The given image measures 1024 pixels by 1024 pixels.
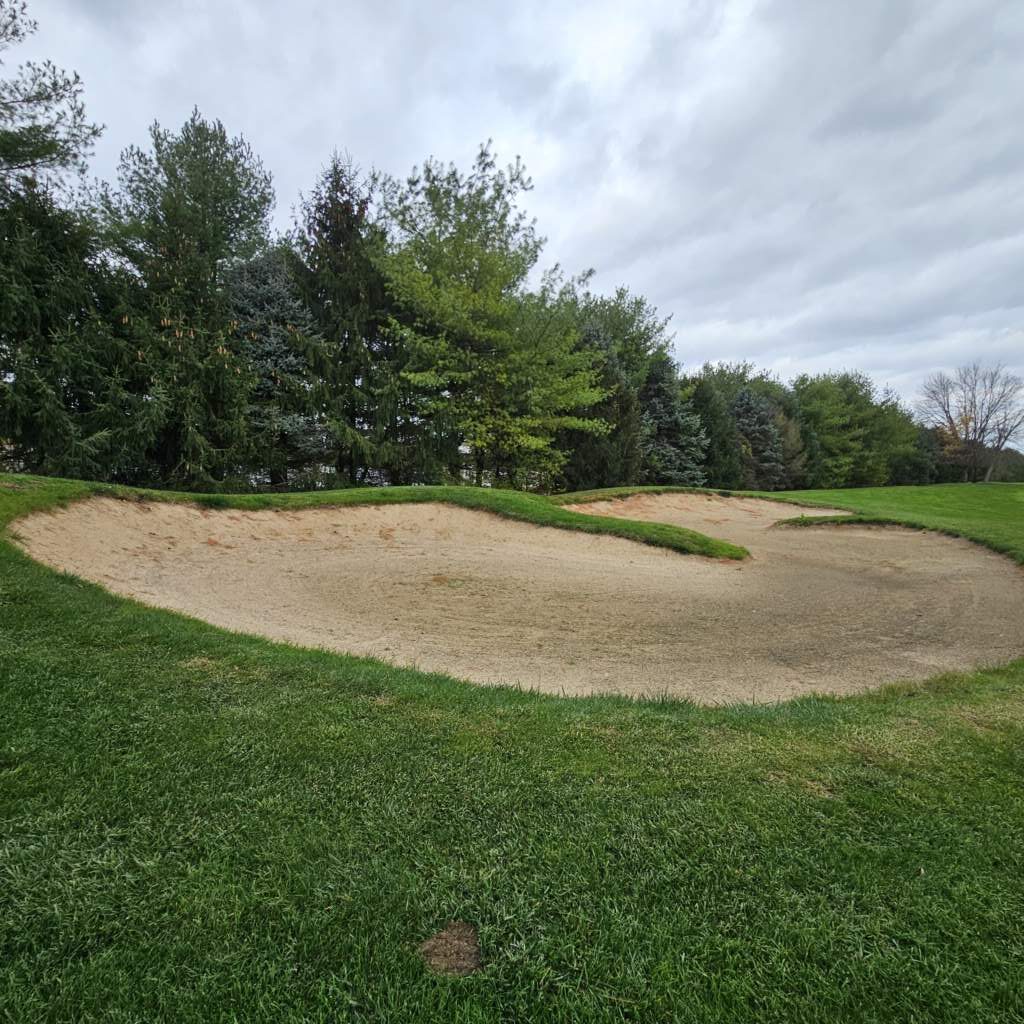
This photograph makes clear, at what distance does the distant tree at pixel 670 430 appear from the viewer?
1060 inches

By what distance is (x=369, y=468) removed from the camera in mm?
18219

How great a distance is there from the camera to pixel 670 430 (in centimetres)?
2814

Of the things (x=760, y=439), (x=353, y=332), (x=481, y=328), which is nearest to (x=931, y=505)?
(x=760, y=439)

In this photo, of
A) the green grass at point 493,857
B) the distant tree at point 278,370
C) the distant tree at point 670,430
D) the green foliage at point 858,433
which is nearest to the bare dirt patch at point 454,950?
the green grass at point 493,857

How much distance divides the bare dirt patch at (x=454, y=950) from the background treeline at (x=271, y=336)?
15.2 meters

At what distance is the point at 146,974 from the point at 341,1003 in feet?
1.66

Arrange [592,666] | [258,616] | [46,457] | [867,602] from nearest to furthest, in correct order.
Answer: [592,666] → [258,616] → [867,602] → [46,457]

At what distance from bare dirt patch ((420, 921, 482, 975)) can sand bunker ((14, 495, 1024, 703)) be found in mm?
2486

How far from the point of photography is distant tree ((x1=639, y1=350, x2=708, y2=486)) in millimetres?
26922

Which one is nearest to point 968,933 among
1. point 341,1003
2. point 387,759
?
point 341,1003

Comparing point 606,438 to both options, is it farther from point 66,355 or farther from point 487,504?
point 66,355

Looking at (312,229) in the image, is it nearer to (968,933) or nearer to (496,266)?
(496,266)


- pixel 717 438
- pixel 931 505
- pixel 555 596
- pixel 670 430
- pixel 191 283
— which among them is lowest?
pixel 555 596

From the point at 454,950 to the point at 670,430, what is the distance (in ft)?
95.0
